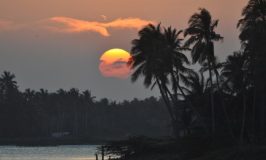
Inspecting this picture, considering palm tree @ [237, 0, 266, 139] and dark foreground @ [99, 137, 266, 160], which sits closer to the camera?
dark foreground @ [99, 137, 266, 160]

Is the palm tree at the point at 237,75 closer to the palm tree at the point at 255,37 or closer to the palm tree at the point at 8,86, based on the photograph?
the palm tree at the point at 255,37

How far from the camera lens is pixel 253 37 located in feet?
201

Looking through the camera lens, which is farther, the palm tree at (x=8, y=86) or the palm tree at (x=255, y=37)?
the palm tree at (x=8, y=86)

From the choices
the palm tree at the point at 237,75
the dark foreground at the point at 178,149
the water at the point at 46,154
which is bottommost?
the dark foreground at the point at 178,149

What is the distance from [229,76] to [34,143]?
100974mm

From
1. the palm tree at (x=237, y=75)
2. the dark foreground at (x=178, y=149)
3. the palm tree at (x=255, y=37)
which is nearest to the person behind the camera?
the dark foreground at (x=178, y=149)

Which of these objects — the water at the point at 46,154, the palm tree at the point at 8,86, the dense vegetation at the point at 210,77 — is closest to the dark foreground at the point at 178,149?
the dense vegetation at the point at 210,77

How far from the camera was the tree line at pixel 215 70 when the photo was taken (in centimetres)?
6350

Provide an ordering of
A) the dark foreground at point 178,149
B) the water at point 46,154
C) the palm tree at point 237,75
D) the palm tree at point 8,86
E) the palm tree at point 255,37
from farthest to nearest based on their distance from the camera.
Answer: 1. the palm tree at point 8,86
2. the water at point 46,154
3. the palm tree at point 237,75
4. the palm tree at point 255,37
5. the dark foreground at point 178,149

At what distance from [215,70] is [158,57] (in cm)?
642

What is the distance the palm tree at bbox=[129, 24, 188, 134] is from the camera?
70.0 metres

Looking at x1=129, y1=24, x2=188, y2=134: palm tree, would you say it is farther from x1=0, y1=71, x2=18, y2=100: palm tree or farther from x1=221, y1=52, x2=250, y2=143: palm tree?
x1=0, y1=71, x2=18, y2=100: palm tree

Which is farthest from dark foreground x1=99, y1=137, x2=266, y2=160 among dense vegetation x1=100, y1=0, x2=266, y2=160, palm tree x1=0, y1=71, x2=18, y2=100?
palm tree x1=0, y1=71, x2=18, y2=100

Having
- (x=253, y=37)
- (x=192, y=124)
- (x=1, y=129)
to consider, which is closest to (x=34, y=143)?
(x=1, y=129)
